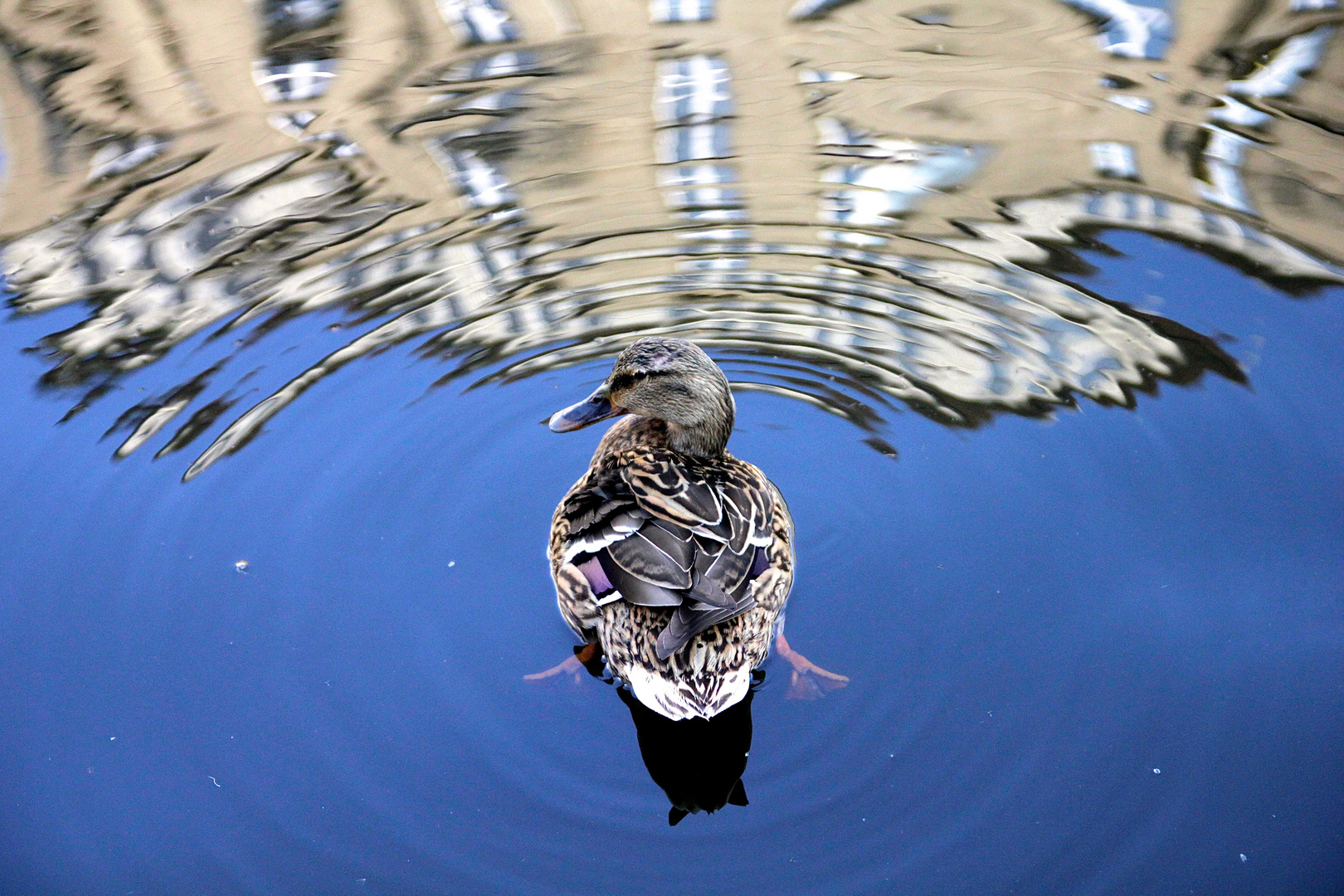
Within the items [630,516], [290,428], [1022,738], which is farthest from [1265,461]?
[290,428]

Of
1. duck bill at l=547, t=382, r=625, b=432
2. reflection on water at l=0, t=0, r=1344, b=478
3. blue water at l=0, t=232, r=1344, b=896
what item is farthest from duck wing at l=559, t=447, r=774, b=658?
reflection on water at l=0, t=0, r=1344, b=478

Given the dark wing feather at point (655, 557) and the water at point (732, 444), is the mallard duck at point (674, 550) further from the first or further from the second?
the water at point (732, 444)

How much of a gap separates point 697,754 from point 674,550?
0.66 metres

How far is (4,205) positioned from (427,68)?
2.73 meters

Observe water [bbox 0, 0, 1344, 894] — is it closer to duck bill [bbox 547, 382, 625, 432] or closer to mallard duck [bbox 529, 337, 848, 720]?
mallard duck [bbox 529, 337, 848, 720]

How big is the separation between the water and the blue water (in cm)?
2

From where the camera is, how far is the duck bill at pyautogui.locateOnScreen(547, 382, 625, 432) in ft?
14.0

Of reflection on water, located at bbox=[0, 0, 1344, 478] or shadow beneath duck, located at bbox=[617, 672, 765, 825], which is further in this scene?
reflection on water, located at bbox=[0, 0, 1344, 478]

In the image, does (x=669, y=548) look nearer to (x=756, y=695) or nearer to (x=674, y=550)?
(x=674, y=550)

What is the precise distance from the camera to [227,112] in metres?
6.86

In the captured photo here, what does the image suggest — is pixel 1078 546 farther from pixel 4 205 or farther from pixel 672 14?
pixel 4 205

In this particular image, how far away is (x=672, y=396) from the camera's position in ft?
13.6

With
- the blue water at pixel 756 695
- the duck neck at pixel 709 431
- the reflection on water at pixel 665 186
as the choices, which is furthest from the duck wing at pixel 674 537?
the reflection on water at pixel 665 186

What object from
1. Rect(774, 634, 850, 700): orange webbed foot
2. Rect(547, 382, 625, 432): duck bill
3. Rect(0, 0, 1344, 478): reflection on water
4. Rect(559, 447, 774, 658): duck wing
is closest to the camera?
Rect(559, 447, 774, 658): duck wing
